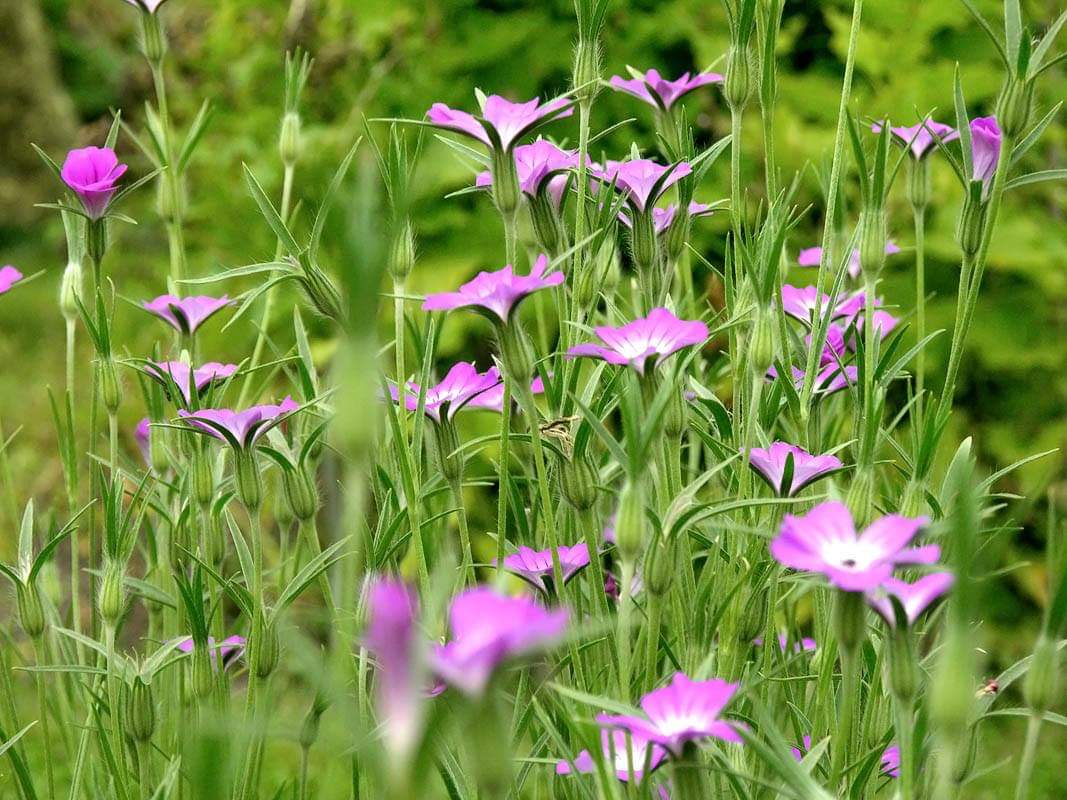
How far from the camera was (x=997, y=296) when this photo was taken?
6.16 ft

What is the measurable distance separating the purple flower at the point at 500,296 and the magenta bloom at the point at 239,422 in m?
0.11

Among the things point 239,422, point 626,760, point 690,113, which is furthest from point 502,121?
point 690,113

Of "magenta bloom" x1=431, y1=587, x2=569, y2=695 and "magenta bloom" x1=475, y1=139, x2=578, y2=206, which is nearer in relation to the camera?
"magenta bloom" x1=431, y1=587, x2=569, y2=695

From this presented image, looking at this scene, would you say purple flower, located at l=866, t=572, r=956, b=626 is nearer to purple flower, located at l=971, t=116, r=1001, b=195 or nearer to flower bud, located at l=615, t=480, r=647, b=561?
flower bud, located at l=615, t=480, r=647, b=561

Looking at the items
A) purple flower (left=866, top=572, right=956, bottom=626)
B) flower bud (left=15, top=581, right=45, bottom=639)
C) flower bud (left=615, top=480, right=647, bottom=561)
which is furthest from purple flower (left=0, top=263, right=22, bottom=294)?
purple flower (left=866, top=572, right=956, bottom=626)

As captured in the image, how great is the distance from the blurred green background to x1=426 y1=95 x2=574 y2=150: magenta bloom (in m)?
1.02

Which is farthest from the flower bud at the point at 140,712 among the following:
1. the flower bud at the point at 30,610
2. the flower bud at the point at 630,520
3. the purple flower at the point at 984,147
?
the purple flower at the point at 984,147

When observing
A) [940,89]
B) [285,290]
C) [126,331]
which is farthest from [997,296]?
[126,331]

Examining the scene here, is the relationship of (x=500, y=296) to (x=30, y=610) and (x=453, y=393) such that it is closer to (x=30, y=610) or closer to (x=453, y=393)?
(x=453, y=393)

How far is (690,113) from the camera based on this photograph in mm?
1743

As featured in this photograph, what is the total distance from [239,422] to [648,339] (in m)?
0.21

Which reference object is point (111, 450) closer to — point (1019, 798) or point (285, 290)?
point (1019, 798)

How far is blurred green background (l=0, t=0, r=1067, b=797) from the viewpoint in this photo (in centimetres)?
180

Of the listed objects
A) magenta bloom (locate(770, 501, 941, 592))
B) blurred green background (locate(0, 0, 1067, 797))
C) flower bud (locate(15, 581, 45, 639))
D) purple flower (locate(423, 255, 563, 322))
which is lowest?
magenta bloom (locate(770, 501, 941, 592))
